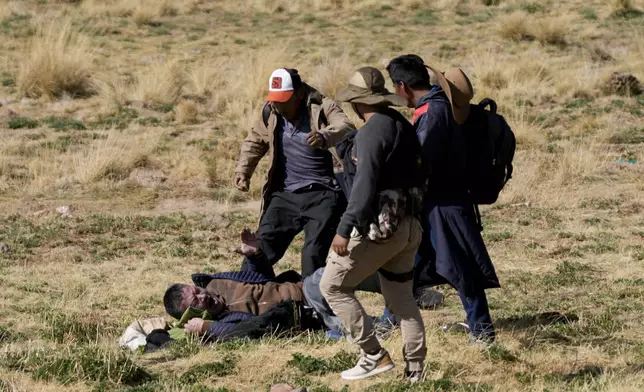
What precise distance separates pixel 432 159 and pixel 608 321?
6.46 feet

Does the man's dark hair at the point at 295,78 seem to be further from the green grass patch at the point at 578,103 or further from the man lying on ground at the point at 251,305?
the green grass patch at the point at 578,103

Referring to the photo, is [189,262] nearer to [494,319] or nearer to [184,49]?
[494,319]

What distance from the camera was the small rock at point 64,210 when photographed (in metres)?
12.2

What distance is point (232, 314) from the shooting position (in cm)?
739

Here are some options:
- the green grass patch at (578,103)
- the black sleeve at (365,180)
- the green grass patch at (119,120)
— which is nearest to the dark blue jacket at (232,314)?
the black sleeve at (365,180)

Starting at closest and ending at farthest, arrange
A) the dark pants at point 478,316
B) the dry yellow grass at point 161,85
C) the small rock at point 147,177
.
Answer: the dark pants at point 478,316 → the small rock at point 147,177 → the dry yellow grass at point 161,85

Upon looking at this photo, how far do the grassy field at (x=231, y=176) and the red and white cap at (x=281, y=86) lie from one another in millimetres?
1644

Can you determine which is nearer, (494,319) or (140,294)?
(494,319)

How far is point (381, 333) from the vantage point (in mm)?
7027

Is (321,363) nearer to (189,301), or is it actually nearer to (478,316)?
(478,316)

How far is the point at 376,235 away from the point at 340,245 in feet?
0.57

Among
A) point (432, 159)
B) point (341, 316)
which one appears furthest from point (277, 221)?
point (341, 316)

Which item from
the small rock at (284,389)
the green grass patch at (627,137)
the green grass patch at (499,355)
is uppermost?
the small rock at (284,389)

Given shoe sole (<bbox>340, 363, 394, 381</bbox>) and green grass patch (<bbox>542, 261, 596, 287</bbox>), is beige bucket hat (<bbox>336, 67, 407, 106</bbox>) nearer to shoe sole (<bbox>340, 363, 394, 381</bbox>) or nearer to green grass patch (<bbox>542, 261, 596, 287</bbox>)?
shoe sole (<bbox>340, 363, 394, 381</bbox>)
